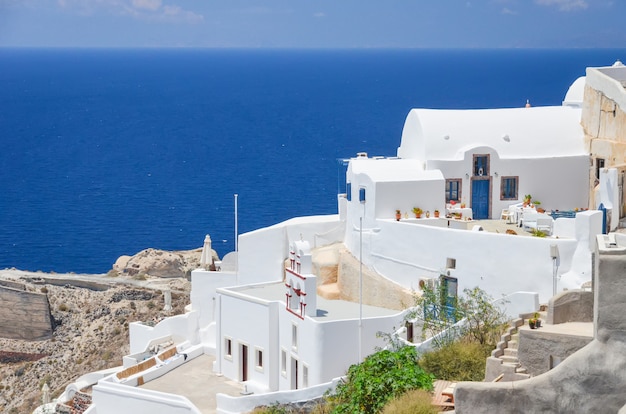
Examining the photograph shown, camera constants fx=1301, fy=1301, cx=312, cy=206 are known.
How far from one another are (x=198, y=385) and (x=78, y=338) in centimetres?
1903

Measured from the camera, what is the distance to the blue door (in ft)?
152

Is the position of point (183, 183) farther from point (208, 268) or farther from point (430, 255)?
point (430, 255)

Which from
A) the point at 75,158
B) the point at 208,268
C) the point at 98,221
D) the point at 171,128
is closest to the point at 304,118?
the point at 171,128

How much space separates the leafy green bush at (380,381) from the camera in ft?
108

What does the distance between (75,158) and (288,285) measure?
11029 cm

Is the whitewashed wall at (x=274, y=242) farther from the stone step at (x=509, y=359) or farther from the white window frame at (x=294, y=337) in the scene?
the stone step at (x=509, y=359)

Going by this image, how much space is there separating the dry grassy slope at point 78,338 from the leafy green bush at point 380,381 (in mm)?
22247

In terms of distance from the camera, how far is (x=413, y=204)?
146ft

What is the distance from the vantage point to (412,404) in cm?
3034

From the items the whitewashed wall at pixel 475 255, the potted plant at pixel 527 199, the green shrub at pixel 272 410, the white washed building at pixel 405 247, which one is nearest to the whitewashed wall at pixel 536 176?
the white washed building at pixel 405 247

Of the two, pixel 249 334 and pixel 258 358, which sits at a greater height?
pixel 249 334

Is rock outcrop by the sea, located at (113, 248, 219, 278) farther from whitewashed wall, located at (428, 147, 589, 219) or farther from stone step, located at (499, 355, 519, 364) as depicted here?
stone step, located at (499, 355, 519, 364)

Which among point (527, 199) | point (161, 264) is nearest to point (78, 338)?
point (161, 264)

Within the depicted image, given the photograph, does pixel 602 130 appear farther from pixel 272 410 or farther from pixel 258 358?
pixel 272 410
